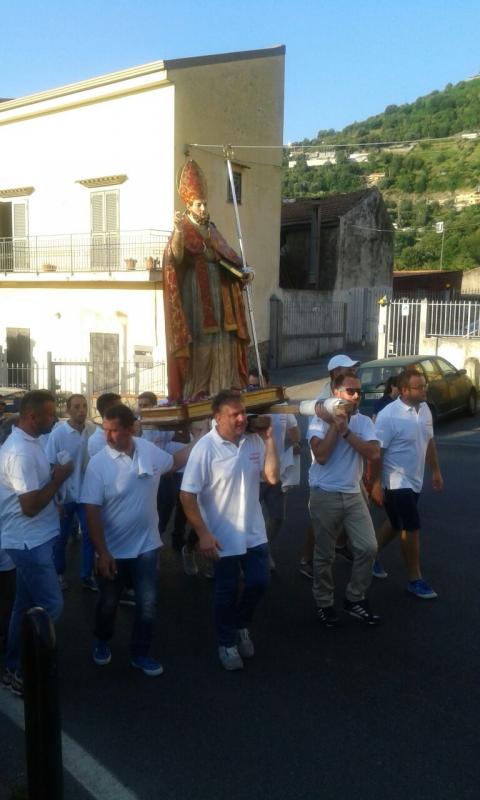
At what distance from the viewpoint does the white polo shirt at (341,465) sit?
5328 millimetres

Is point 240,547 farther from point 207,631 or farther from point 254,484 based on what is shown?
point 207,631

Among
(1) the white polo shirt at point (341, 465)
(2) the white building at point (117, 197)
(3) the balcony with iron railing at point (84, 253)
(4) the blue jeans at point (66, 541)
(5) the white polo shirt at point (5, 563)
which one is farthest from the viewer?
(3) the balcony with iron railing at point (84, 253)

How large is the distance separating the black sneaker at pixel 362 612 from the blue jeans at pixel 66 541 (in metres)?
2.16

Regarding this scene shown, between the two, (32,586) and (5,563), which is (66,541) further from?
(32,586)

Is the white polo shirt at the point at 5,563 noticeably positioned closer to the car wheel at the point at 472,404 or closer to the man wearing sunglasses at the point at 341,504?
the man wearing sunglasses at the point at 341,504

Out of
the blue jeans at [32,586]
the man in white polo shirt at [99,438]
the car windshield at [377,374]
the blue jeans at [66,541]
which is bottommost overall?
the blue jeans at [66,541]

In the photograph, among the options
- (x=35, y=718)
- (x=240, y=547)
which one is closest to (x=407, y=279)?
(x=240, y=547)

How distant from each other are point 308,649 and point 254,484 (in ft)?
3.94

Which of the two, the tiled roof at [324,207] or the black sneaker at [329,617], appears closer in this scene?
the black sneaker at [329,617]

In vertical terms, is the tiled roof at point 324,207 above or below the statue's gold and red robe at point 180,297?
above

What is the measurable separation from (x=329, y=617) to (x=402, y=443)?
1449mm

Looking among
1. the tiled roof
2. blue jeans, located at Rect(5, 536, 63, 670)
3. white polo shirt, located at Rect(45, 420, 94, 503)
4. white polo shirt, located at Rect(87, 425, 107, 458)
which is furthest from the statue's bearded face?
the tiled roof

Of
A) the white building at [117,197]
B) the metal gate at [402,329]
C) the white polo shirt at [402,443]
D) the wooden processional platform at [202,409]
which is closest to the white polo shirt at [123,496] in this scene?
the wooden processional platform at [202,409]

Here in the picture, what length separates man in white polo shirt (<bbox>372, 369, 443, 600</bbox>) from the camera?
5.89 meters
